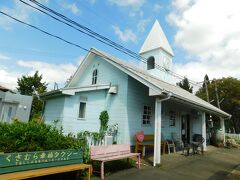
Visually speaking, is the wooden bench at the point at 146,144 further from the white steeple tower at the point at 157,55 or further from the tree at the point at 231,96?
the tree at the point at 231,96

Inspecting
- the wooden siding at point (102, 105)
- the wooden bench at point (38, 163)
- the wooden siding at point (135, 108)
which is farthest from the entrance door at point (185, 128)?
the wooden bench at point (38, 163)

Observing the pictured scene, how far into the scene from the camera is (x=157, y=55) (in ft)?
64.1

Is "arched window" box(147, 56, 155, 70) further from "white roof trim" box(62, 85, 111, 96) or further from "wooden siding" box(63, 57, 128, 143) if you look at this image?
"white roof trim" box(62, 85, 111, 96)

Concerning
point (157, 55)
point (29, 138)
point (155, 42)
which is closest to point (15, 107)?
point (157, 55)

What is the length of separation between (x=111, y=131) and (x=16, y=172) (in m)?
7.55

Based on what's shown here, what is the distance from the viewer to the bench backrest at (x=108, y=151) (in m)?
6.36

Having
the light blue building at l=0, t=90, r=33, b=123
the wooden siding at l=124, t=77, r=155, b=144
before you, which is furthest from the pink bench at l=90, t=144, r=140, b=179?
the light blue building at l=0, t=90, r=33, b=123

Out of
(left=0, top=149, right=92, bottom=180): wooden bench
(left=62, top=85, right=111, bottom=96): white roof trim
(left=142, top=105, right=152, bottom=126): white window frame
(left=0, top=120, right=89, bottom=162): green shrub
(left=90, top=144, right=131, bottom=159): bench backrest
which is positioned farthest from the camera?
(left=142, top=105, right=152, bottom=126): white window frame

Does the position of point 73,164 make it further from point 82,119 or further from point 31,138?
point 82,119

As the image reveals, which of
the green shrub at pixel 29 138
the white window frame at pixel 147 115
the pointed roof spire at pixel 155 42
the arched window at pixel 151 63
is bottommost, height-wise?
the green shrub at pixel 29 138

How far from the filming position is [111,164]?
7.97 metres

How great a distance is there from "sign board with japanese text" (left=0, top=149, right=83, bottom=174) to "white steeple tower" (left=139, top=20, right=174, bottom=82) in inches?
562

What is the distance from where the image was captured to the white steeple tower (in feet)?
62.3

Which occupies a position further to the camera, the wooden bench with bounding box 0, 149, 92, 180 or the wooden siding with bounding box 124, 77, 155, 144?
the wooden siding with bounding box 124, 77, 155, 144
